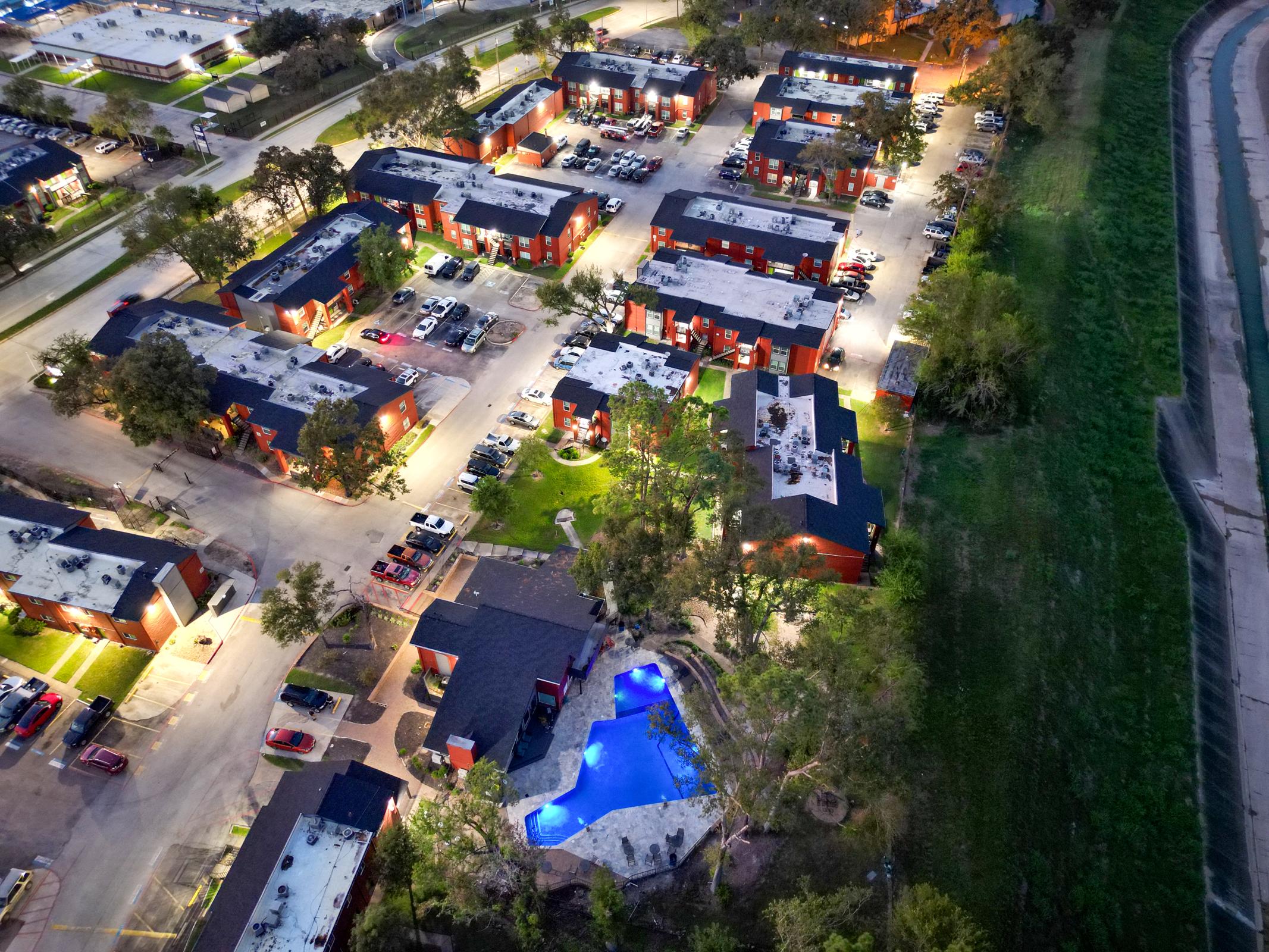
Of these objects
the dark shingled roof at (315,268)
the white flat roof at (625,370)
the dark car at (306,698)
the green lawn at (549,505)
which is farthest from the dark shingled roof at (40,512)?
the white flat roof at (625,370)

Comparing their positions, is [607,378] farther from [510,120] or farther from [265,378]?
[510,120]

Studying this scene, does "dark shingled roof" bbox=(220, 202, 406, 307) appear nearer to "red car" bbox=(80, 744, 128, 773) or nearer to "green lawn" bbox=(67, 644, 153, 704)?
"green lawn" bbox=(67, 644, 153, 704)

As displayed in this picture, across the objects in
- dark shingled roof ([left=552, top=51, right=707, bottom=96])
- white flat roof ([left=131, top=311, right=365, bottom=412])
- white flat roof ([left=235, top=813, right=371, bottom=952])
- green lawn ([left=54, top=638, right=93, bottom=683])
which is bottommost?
green lawn ([left=54, top=638, right=93, bottom=683])

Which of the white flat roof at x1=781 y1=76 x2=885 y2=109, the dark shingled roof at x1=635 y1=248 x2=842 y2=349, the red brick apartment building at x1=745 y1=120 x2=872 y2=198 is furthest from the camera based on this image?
the white flat roof at x1=781 y1=76 x2=885 y2=109

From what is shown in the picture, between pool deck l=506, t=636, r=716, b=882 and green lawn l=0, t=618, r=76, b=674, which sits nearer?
pool deck l=506, t=636, r=716, b=882

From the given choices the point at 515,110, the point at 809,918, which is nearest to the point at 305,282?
the point at 515,110

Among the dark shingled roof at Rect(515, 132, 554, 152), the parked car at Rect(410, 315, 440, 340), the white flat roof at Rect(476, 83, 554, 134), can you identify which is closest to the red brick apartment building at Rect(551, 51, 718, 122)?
the white flat roof at Rect(476, 83, 554, 134)

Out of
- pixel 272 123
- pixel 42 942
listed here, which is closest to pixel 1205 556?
pixel 42 942

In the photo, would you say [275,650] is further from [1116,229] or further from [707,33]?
[707,33]
